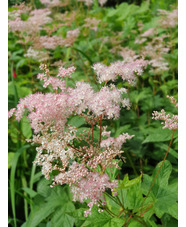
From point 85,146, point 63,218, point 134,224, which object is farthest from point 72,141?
point 63,218

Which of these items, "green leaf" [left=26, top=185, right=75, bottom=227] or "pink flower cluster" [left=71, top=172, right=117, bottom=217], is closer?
"pink flower cluster" [left=71, top=172, right=117, bottom=217]

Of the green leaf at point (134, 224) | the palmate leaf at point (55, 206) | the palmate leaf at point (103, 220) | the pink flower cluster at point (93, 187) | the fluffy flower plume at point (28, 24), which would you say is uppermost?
the fluffy flower plume at point (28, 24)

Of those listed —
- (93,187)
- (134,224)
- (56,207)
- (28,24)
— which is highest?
(28,24)

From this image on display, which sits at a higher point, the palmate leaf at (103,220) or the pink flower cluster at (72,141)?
the pink flower cluster at (72,141)

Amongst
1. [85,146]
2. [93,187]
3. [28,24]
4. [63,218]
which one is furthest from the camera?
[28,24]

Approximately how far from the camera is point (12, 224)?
5.67 ft

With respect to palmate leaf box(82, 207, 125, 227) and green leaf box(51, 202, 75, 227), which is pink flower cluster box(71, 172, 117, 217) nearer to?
palmate leaf box(82, 207, 125, 227)

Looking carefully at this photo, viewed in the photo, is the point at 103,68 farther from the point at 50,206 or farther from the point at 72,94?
the point at 50,206

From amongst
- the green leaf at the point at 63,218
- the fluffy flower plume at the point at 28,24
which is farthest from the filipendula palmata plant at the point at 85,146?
the fluffy flower plume at the point at 28,24

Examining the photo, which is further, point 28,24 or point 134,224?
point 28,24

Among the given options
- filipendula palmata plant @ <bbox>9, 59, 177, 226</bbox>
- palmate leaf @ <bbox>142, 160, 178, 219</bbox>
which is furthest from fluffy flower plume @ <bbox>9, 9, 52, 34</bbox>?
palmate leaf @ <bbox>142, 160, 178, 219</bbox>

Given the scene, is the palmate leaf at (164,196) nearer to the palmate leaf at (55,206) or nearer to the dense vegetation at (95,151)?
the dense vegetation at (95,151)

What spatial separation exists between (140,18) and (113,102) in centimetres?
281

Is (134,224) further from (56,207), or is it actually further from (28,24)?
(28,24)
